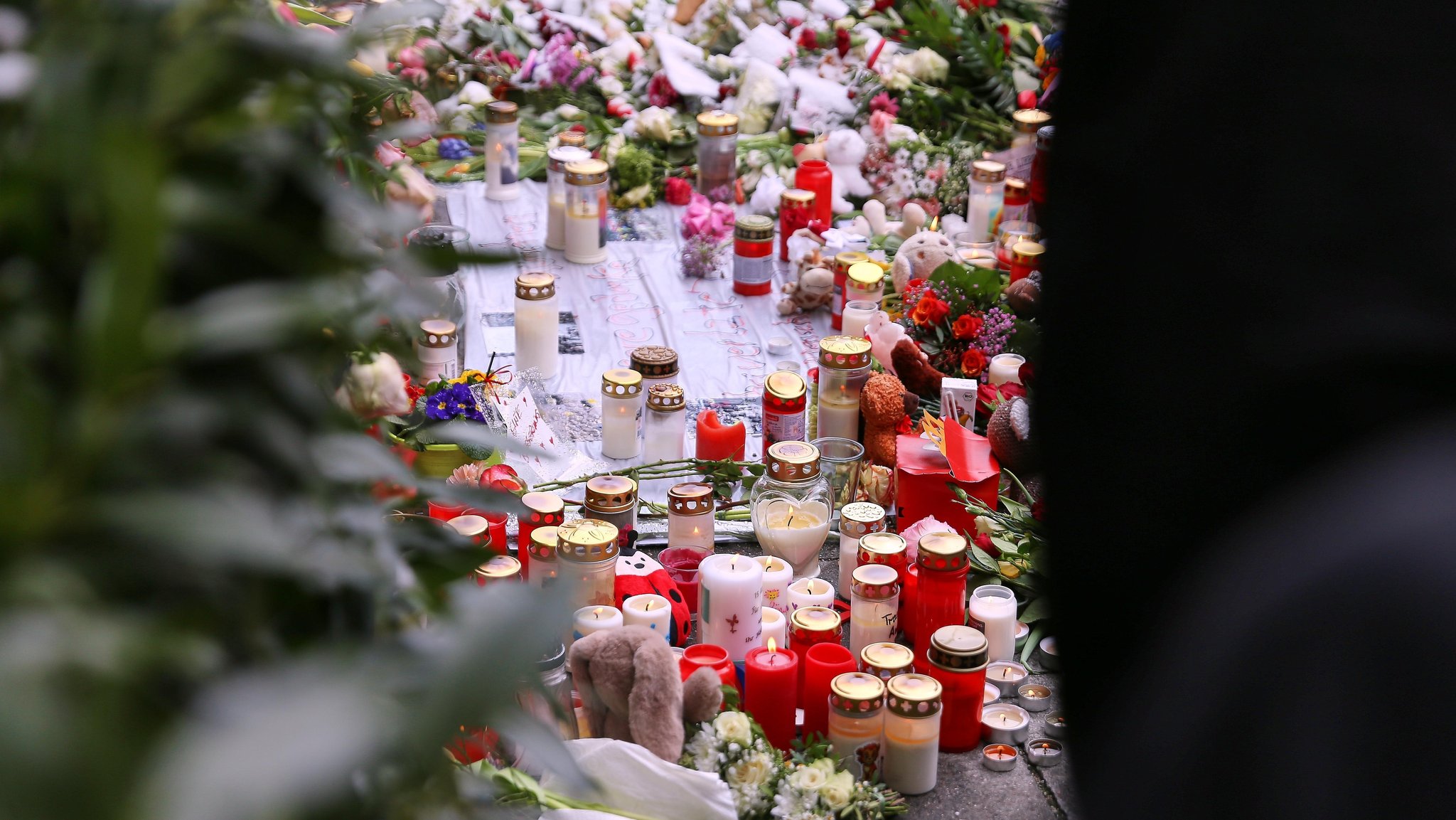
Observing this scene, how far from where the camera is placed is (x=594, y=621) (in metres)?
1.50

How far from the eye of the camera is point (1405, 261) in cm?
36

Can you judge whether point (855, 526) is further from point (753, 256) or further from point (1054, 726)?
point (753, 256)

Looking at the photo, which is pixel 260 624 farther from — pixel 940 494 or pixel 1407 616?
pixel 940 494

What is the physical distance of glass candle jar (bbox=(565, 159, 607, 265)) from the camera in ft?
9.75

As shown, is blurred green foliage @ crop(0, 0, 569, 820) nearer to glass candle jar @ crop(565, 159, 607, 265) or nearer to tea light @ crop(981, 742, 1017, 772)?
tea light @ crop(981, 742, 1017, 772)

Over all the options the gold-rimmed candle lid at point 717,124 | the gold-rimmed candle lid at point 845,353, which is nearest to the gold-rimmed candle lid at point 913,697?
the gold-rimmed candle lid at point 845,353

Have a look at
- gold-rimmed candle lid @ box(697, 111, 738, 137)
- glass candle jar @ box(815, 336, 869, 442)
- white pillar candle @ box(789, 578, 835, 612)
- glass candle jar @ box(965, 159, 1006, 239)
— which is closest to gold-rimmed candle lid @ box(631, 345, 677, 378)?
glass candle jar @ box(815, 336, 869, 442)

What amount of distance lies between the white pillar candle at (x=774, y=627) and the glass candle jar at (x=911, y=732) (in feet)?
0.65

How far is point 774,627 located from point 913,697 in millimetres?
239

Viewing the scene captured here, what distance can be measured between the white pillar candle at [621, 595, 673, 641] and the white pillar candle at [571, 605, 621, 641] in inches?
0.6

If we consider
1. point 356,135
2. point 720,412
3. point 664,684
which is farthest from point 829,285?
point 356,135

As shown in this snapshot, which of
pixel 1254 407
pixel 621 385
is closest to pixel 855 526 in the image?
pixel 621 385

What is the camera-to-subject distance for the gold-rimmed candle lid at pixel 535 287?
238 cm

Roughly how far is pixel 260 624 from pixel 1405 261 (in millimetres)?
326
